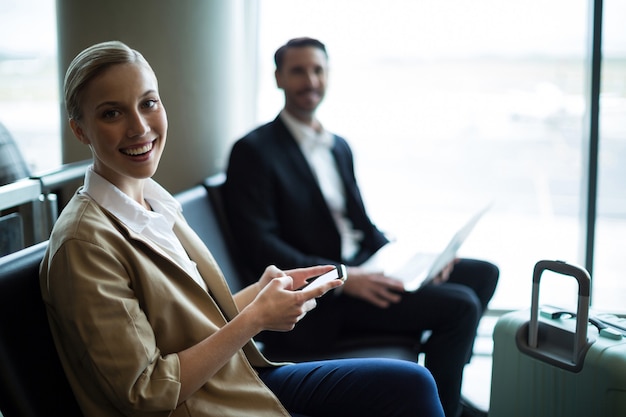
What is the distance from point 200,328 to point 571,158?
236 centimetres

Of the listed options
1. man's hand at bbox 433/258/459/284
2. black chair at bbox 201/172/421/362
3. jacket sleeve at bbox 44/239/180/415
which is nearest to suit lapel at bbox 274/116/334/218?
black chair at bbox 201/172/421/362

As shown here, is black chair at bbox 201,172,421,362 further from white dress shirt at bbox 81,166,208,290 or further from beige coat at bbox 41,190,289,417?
beige coat at bbox 41,190,289,417

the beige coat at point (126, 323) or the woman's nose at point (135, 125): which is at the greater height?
the woman's nose at point (135, 125)

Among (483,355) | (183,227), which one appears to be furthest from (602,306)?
(183,227)

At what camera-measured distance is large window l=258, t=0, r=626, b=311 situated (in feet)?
10.1

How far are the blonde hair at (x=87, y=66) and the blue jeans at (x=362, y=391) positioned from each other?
2.56 ft

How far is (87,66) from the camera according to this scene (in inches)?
52.4

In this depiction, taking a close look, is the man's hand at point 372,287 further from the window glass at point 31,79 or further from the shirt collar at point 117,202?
the window glass at point 31,79

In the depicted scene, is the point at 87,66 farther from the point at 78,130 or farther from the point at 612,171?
the point at 612,171

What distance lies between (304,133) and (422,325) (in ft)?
2.75

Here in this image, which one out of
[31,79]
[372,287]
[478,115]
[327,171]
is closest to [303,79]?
[327,171]

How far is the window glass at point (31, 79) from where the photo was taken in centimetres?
228

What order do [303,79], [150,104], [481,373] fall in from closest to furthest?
[150,104] → [303,79] → [481,373]

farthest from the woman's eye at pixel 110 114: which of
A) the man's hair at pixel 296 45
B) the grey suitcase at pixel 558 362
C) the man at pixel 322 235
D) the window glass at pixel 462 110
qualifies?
the window glass at pixel 462 110
